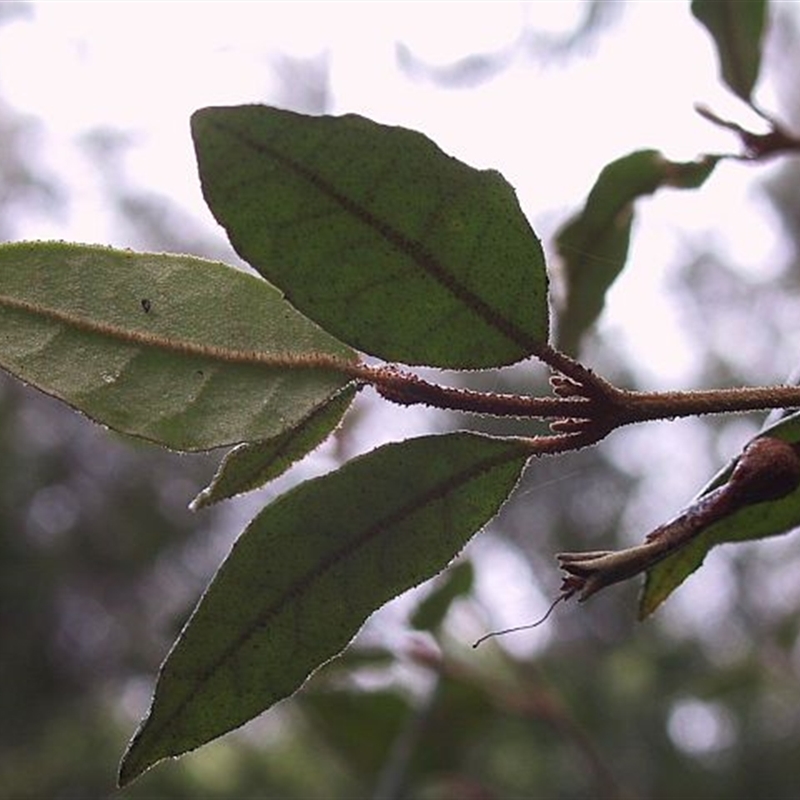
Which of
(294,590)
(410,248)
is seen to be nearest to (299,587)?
(294,590)

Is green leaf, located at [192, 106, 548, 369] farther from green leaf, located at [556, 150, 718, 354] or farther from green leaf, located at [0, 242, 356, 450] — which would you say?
green leaf, located at [556, 150, 718, 354]

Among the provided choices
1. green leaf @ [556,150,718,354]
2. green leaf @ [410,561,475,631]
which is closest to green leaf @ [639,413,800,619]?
green leaf @ [556,150,718,354]

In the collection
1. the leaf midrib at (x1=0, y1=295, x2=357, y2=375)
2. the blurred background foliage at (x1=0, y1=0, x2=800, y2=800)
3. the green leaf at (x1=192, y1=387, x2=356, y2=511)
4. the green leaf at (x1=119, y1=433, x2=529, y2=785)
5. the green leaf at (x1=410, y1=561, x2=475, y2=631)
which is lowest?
the blurred background foliage at (x1=0, y1=0, x2=800, y2=800)

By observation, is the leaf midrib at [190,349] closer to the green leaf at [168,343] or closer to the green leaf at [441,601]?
the green leaf at [168,343]

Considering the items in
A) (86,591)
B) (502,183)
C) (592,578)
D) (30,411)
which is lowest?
(86,591)

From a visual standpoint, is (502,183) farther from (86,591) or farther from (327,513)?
(86,591)

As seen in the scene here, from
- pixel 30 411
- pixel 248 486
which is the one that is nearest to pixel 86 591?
pixel 30 411

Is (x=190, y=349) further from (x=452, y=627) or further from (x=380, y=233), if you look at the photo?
(x=452, y=627)

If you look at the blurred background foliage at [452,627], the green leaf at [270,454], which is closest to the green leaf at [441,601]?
the blurred background foliage at [452,627]
